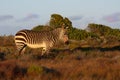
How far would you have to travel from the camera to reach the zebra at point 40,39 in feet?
98.3

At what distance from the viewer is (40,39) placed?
30219 mm

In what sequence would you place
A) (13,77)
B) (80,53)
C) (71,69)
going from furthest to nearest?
(80,53) → (71,69) → (13,77)

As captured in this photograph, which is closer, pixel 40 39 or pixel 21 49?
pixel 21 49

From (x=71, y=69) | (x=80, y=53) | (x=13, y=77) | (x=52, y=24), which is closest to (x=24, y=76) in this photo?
(x=13, y=77)

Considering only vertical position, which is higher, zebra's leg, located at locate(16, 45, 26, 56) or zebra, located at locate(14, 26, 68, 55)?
zebra, located at locate(14, 26, 68, 55)

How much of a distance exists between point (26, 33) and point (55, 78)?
14.5 metres

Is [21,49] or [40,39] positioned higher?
[40,39]

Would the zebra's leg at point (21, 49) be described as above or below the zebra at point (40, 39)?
below

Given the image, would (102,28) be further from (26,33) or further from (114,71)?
(114,71)

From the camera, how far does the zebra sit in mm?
29969

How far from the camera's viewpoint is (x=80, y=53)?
29.5 m

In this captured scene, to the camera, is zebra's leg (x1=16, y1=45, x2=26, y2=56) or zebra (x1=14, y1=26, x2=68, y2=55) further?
zebra (x1=14, y1=26, x2=68, y2=55)

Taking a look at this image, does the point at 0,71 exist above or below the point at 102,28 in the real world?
below

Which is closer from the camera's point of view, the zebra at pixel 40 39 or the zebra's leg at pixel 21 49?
the zebra's leg at pixel 21 49
